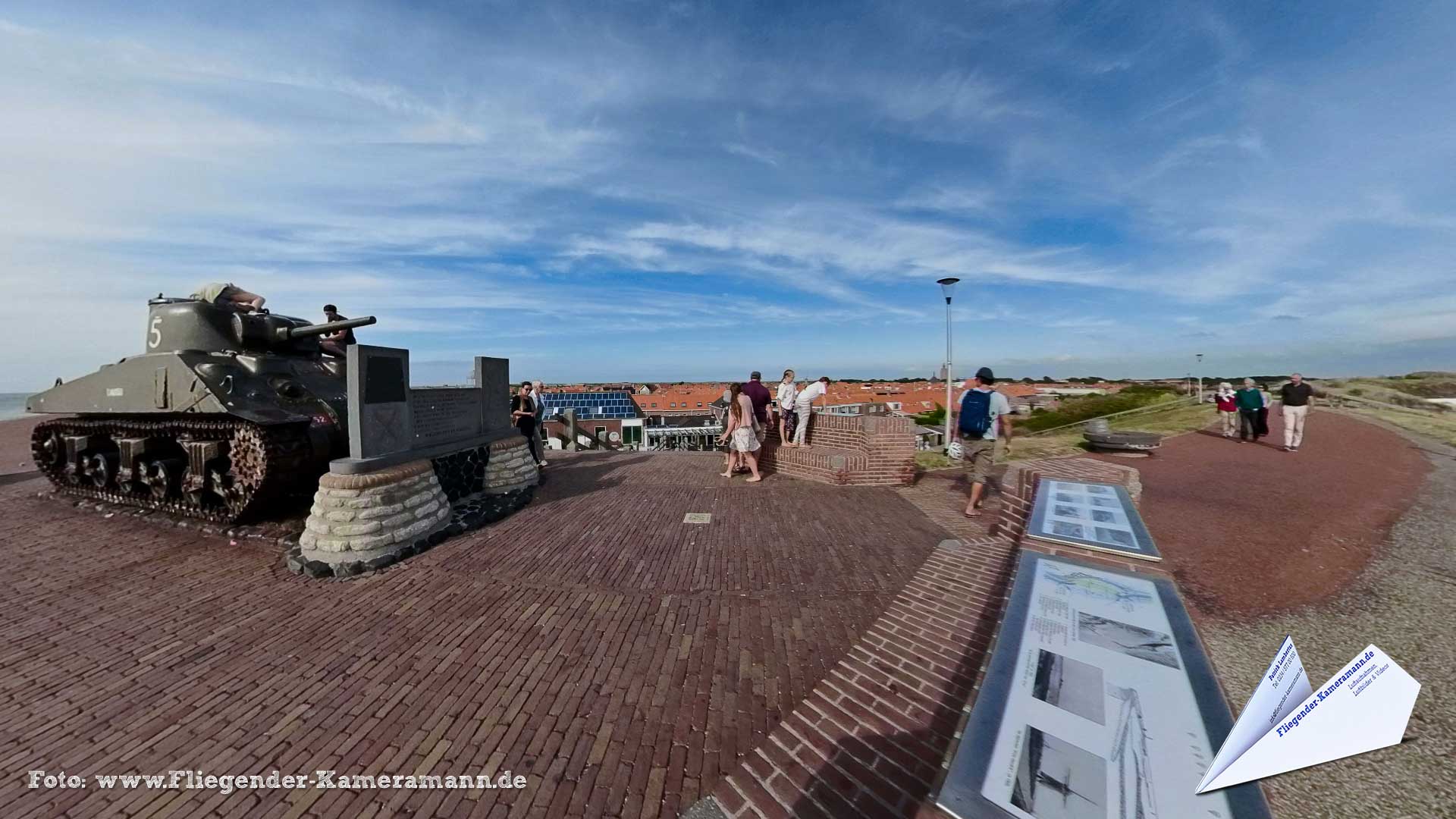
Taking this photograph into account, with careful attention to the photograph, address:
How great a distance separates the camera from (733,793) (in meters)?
1.91

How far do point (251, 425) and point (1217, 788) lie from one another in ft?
26.0

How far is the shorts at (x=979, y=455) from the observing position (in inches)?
240

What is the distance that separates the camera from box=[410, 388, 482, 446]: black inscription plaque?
247 inches

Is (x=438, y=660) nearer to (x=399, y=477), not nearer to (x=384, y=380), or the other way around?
(x=399, y=477)

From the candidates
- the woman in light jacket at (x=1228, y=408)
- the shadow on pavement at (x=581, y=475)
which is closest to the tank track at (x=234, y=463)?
the shadow on pavement at (x=581, y=475)

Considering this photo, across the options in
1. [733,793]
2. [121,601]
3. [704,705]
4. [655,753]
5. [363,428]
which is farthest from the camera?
[363,428]

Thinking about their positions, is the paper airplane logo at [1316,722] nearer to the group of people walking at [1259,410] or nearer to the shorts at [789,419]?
the shorts at [789,419]

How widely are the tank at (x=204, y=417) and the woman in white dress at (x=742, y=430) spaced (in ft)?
18.0

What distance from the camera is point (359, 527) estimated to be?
479 centimetres

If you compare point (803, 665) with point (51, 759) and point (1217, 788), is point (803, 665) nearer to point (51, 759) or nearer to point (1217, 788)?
point (1217, 788)

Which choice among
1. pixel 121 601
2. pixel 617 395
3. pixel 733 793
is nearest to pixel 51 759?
pixel 121 601

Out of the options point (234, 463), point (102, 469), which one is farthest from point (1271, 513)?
point (102, 469)

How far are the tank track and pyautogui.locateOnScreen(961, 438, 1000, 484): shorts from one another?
817cm

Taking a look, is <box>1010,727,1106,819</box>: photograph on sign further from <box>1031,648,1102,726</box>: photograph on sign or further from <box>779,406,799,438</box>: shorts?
<box>779,406,799,438</box>: shorts
